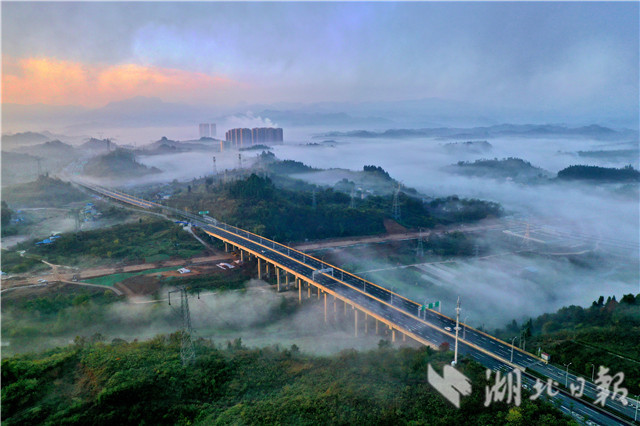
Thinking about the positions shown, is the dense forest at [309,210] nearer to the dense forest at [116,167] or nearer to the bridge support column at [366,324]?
the bridge support column at [366,324]

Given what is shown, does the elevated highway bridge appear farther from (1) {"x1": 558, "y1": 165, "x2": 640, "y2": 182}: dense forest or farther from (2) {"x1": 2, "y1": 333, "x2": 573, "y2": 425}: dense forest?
(1) {"x1": 558, "y1": 165, "x2": 640, "y2": 182}: dense forest

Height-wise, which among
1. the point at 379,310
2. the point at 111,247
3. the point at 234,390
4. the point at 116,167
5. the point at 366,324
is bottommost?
the point at 366,324

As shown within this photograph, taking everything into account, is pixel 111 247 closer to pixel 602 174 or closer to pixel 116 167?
pixel 116 167

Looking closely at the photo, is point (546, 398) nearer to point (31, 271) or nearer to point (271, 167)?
point (31, 271)

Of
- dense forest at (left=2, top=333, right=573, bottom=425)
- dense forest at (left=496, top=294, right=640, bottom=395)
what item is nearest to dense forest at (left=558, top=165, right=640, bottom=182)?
dense forest at (left=496, top=294, right=640, bottom=395)

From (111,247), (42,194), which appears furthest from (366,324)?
(42,194)

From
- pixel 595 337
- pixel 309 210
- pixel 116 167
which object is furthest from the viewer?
pixel 116 167

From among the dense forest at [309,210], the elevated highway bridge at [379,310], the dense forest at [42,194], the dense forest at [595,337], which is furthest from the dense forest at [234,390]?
the dense forest at [42,194]
